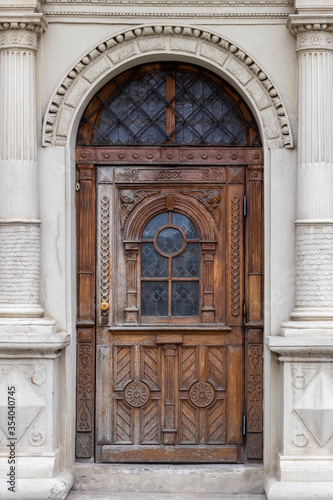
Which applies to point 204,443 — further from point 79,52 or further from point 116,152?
point 79,52

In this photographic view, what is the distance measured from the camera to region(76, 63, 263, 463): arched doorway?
693 cm

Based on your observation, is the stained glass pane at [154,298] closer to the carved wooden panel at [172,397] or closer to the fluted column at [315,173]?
the carved wooden panel at [172,397]

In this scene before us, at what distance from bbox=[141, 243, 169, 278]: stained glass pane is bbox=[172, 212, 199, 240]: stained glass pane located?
0.98 ft

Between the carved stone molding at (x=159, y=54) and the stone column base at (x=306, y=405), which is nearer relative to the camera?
the stone column base at (x=306, y=405)

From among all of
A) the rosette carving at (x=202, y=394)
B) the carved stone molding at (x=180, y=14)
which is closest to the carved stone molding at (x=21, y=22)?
the carved stone molding at (x=180, y=14)

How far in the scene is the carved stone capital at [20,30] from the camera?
646 centimetres

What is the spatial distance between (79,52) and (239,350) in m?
3.01

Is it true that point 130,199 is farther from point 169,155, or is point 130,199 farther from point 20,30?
point 20,30

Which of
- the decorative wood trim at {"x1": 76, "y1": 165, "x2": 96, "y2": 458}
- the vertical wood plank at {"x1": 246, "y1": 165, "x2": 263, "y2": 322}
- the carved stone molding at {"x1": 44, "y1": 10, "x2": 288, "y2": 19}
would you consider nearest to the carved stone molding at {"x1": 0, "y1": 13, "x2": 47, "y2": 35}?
the carved stone molding at {"x1": 44, "y1": 10, "x2": 288, "y2": 19}

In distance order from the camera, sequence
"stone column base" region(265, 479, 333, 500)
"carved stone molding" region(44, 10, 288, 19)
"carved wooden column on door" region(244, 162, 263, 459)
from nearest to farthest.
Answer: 1. "stone column base" region(265, 479, 333, 500)
2. "carved stone molding" region(44, 10, 288, 19)
3. "carved wooden column on door" region(244, 162, 263, 459)

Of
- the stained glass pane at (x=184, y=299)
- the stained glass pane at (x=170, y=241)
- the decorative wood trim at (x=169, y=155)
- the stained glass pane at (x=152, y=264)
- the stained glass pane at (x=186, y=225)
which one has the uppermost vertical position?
the decorative wood trim at (x=169, y=155)

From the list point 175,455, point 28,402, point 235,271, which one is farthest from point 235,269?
point 28,402

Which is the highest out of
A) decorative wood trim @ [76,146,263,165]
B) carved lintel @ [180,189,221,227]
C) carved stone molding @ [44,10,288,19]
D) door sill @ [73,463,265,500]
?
carved stone molding @ [44,10,288,19]

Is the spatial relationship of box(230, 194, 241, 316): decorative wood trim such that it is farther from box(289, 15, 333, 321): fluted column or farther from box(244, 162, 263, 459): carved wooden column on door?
box(289, 15, 333, 321): fluted column
